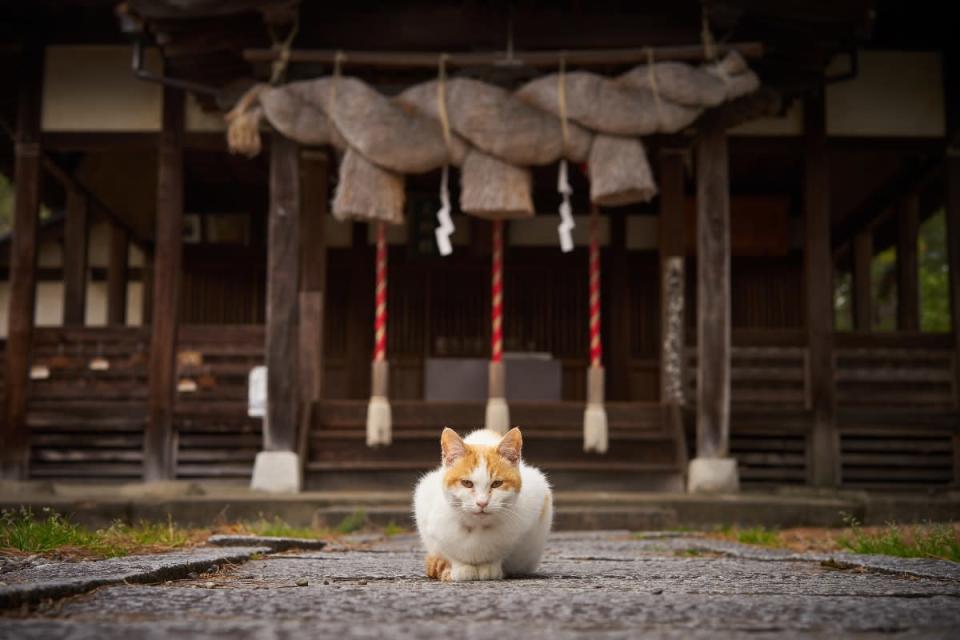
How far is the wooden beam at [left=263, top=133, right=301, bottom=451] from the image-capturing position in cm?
1016

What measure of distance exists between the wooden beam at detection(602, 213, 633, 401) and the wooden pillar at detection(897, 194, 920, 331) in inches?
142

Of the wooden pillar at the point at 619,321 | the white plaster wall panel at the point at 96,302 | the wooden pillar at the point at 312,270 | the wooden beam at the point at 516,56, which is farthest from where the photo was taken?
the white plaster wall panel at the point at 96,302

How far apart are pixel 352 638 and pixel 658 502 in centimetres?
715

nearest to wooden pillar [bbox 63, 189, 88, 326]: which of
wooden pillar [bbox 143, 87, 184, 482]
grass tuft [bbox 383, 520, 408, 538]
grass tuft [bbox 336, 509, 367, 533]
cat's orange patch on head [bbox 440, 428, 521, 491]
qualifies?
wooden pillar [bbox 143, 87, 184, 482]

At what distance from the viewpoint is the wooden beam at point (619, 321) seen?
15406 mm

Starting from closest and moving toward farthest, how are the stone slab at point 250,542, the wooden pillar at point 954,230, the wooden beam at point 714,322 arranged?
the stone slab at point 250,542 → the wooden beam at point 714,322 → the wooden pillar at point 954,230

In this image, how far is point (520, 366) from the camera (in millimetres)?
14102

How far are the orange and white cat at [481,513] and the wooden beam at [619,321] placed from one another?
35.3ft

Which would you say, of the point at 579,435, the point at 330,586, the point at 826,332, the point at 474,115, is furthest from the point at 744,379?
the point at 330,586

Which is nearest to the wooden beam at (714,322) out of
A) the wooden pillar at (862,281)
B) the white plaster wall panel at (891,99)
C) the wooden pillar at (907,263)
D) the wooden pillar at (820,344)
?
the wooden pillar at (820,344)

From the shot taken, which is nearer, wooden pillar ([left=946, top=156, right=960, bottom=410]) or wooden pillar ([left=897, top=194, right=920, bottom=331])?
wooden pillar ([left=946, top=156, right=960, bottom=410])

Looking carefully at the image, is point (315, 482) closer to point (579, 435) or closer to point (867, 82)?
point (579, 435)

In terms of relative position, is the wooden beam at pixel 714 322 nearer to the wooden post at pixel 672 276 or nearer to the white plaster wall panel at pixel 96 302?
the wooden post at pixel 672 276

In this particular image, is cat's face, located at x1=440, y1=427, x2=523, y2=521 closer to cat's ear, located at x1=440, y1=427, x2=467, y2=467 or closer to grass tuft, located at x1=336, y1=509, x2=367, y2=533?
cat's ear, located at x1=440, y1=427, x2=467, y2=467
